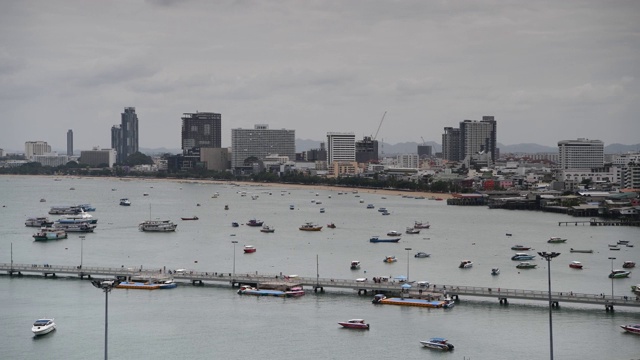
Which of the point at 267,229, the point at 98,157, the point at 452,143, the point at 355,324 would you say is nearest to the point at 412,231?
the point at 267,229

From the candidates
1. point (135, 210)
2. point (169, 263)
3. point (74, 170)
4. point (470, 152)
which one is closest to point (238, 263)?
point (169, 263)

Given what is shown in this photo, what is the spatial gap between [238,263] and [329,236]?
9837 mm

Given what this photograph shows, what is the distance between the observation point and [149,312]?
2381 cm

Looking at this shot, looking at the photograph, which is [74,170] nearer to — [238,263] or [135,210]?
[135,210]

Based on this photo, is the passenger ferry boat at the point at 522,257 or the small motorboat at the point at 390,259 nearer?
the small motorboat at the point at 390,259

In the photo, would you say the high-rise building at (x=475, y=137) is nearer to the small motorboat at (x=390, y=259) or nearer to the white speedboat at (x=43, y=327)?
the small motorboat at (x=390, y=259)

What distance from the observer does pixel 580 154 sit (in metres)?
108

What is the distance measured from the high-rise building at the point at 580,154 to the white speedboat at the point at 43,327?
304 feet

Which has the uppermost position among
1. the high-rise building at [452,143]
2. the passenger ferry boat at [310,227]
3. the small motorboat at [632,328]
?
the high-rise building at [452,143]

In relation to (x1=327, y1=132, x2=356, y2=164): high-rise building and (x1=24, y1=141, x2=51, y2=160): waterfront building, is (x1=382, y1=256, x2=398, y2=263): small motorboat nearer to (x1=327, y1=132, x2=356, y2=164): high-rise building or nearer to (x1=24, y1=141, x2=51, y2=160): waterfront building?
(x1=327, y1=132, x2=356, y2=164): high-rise building

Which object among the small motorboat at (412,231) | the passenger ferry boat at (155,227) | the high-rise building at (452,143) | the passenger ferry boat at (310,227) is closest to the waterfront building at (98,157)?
the high-rise building at (452,143)

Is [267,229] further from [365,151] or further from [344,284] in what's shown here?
[365,151]

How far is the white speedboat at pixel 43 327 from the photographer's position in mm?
21062

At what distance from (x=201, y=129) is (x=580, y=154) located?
194ft
